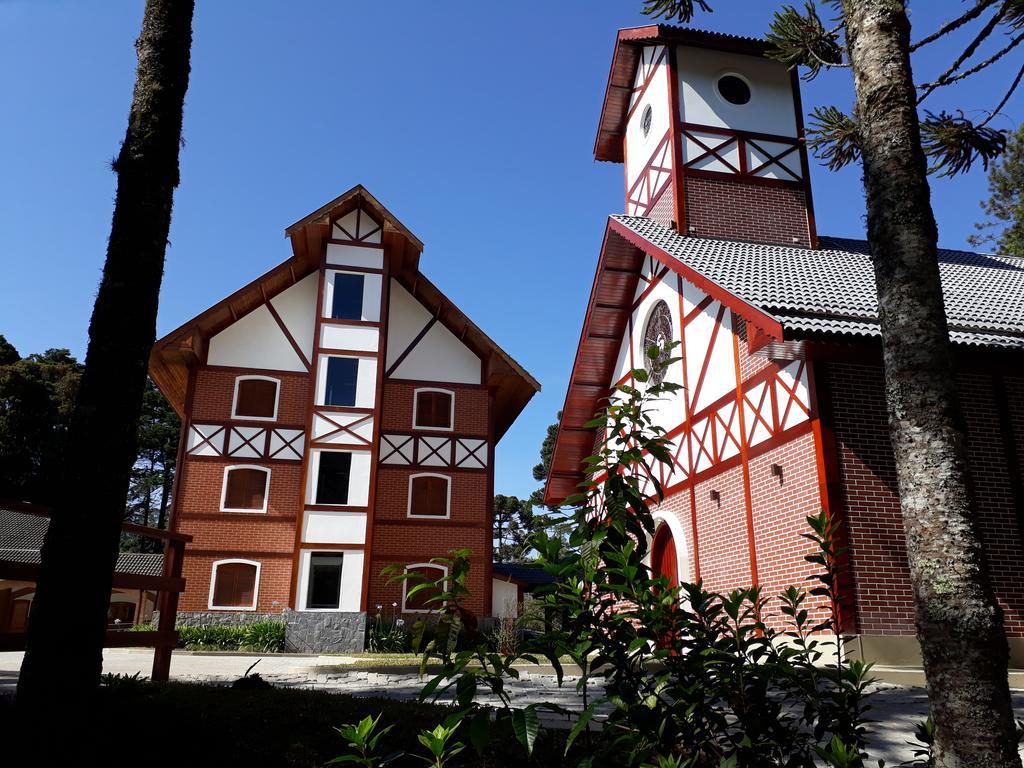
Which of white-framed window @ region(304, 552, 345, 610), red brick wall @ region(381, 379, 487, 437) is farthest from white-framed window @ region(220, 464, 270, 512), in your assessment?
red brick wall @ region(381, 379, 487, 437)

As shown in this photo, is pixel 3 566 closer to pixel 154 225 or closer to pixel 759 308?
pixel 154 225

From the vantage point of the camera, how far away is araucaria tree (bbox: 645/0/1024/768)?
2.82 m

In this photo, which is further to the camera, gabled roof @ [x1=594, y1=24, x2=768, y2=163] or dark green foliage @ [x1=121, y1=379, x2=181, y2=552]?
dark green foliage @ [x1=121, y1=379, x2=181, y2=552]

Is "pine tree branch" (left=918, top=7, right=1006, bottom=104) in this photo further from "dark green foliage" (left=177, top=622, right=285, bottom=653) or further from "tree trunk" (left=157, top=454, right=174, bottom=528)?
"tree trunk" (left=157, top=454, right=174, bottom=528)

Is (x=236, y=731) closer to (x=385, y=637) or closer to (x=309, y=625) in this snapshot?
(x=385, y=637)

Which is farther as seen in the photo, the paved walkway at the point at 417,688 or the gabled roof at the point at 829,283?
the gabled roof at the point at 829,283

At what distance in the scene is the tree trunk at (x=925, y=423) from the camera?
282 cm

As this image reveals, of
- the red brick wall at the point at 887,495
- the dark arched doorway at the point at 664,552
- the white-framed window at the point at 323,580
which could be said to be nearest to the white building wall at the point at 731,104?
the dark arched doorway at the point at 664,552

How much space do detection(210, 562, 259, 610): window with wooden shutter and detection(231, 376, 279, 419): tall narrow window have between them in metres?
3.98

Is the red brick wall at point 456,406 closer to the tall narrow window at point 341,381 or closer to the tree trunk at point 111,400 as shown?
the tall narrow window at point 341,381

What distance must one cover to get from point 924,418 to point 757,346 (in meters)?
7.00

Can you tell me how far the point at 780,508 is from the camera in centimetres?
1020

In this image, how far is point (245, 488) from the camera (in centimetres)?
2023

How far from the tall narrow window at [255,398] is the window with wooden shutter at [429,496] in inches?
170
